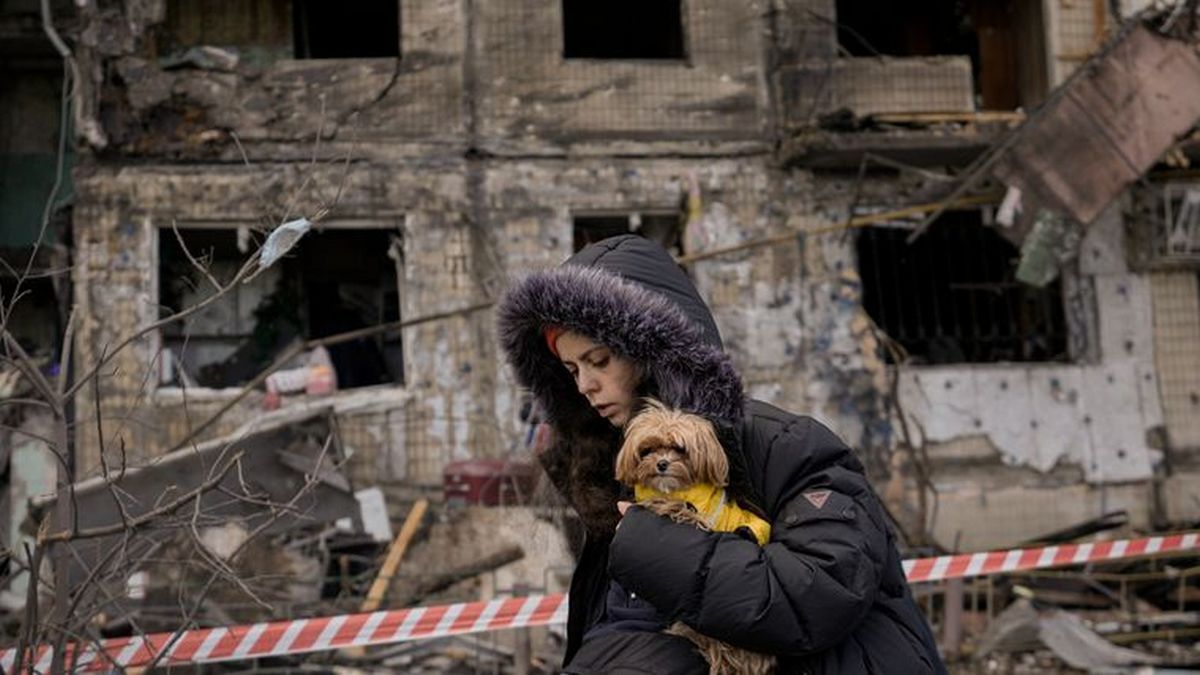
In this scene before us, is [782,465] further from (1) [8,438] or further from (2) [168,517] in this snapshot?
(1) [8,438]

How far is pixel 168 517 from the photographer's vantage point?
4.14 m

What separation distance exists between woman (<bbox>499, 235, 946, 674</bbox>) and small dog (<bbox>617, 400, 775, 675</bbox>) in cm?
4

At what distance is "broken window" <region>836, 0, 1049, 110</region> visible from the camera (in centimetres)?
1295

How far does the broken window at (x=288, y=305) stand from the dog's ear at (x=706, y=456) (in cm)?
939

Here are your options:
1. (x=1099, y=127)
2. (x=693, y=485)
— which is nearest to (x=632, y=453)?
(x=693, y=485)

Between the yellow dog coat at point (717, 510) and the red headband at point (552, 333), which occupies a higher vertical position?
the red headband at point (552, 333)

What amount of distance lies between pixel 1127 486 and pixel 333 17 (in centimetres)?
981

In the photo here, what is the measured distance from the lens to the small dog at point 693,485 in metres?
2.49

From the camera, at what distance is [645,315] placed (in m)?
2.83

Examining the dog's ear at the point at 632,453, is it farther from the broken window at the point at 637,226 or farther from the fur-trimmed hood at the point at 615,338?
the broken window at the point at 637,226

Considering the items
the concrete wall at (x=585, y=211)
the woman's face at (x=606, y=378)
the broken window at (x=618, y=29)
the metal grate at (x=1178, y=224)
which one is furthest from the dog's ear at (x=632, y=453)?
the broken window at (x=618, y=29)

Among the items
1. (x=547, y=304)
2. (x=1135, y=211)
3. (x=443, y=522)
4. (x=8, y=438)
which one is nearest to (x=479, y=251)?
(x=443, y=522)

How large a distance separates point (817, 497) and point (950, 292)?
10.7 metres

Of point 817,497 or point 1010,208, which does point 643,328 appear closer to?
point 817,497
